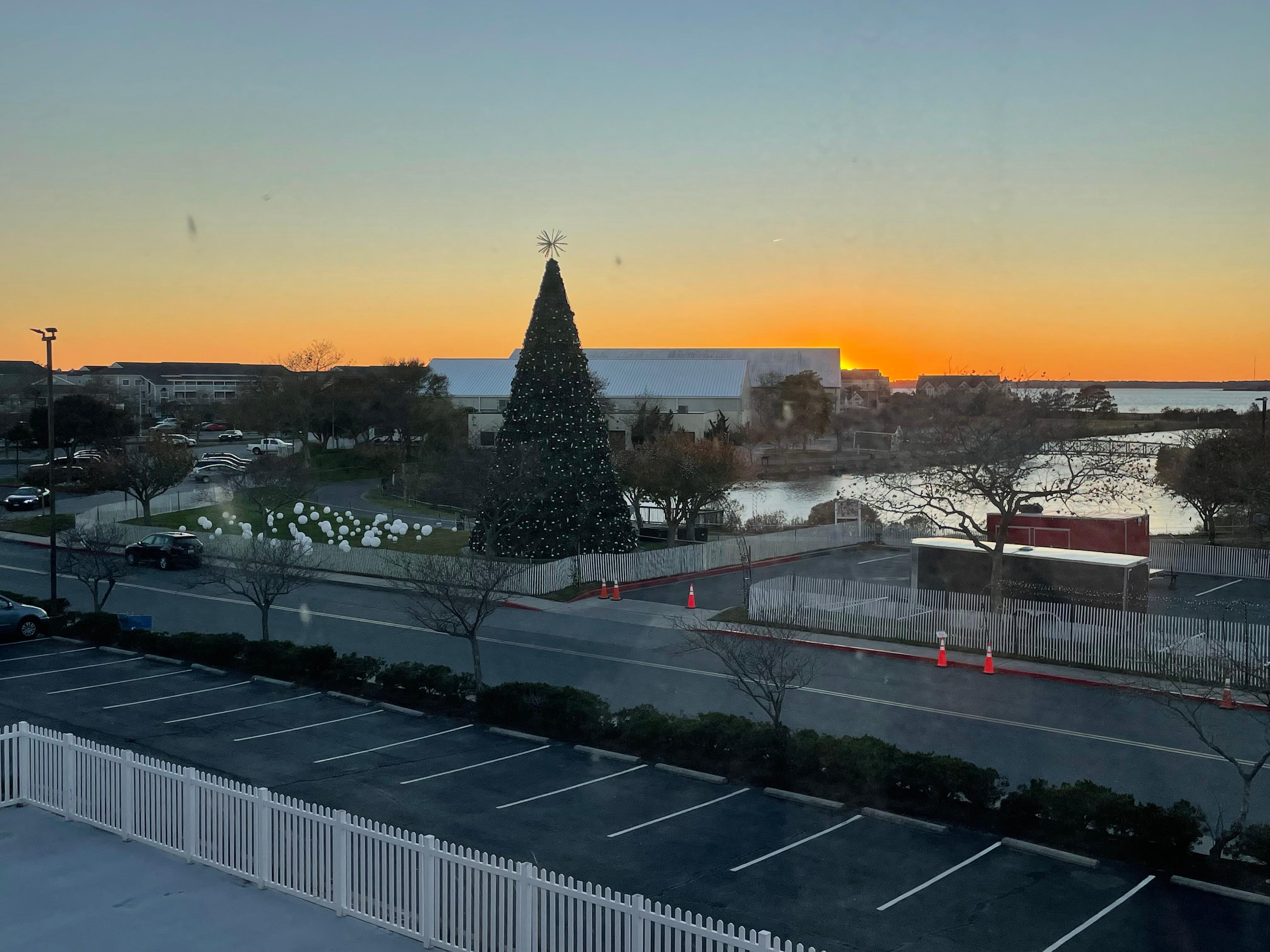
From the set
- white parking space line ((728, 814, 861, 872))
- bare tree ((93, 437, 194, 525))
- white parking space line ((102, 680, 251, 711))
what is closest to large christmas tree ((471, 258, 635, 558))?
white parking space line ((102, 680, 251, 711))

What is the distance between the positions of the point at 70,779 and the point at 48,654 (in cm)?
1365

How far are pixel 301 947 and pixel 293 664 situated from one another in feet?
40.8

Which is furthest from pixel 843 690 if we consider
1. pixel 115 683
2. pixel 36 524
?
pixel 36 524

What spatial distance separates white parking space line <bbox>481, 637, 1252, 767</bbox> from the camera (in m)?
17.0

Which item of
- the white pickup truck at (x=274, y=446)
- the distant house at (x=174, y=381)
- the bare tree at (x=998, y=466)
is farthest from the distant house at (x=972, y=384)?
the distant house at (x=174, y=381)

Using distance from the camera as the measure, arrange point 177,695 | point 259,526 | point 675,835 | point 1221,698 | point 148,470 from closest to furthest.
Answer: point 675,835 → point 177,695 → point 1221,698 → point 259,526 → point 148,470

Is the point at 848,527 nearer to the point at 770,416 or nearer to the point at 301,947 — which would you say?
the point at 301,947

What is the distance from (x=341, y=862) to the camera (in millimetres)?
9445

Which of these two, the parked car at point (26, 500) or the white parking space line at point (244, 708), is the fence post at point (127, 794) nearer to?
the white parking space line at point (244, 708)

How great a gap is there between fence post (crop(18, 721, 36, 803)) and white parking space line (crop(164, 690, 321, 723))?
5.64 metres

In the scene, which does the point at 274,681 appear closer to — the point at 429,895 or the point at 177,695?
the point at 177,695

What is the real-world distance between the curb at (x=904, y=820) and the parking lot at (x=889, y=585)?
14772 millimetres

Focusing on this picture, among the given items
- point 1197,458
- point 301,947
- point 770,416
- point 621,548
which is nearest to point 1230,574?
point 1197,458

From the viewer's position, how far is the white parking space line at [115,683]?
66.6 ft
